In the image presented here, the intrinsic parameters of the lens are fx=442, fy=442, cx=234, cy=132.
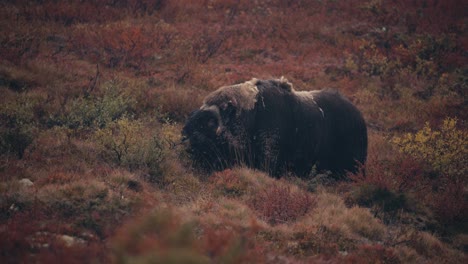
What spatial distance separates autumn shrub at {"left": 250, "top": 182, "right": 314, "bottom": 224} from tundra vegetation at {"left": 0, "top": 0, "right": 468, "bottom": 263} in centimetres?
3

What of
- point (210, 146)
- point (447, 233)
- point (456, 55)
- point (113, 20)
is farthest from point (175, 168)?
point (456, 55)

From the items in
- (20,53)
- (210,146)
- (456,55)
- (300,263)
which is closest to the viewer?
(300,263)

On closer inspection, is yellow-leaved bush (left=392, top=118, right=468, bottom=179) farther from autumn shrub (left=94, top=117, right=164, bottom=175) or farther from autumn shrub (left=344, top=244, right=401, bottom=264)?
autumn shrub (left=94, top=117, right=164, bottom=175)

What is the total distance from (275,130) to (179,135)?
225 cm

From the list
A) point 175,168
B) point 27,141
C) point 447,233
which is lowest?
point 447,233

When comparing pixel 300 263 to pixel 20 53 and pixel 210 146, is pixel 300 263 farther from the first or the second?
pixel 20 53

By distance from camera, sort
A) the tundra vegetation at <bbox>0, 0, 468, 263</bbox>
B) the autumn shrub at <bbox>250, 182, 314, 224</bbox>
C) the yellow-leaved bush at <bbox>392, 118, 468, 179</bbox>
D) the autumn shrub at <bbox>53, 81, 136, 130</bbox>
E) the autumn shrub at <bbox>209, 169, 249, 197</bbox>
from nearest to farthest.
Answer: the tundra vegetation at <bbox>0, 0, 468, 263</bbox> → the autumn shrub at <bbox>250, 182, 314, 224</bbox> → the autumn shrub at <bbox>209, 169, 249, 197</bbox> → the autumn shrub at <bbox>53, 81, 136, 130</bbox> → the yellow-leaved bush at <bbox>392, 118, 468, 179</bbox>

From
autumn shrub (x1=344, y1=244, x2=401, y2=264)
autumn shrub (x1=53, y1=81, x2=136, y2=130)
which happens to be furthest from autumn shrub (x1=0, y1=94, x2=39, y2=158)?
autumn shrub (x1=344, y1=244, x2=401, y2=264)

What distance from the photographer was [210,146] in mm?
8805

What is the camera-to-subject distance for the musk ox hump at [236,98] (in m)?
9.12

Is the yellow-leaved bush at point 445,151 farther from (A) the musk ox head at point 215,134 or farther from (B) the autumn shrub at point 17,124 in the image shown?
(B) the autumn shrub at point 17,124

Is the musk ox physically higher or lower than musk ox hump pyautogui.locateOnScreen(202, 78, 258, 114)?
lower

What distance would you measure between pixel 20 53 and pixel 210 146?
686 cm

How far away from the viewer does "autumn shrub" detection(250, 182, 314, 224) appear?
7.12 meters
